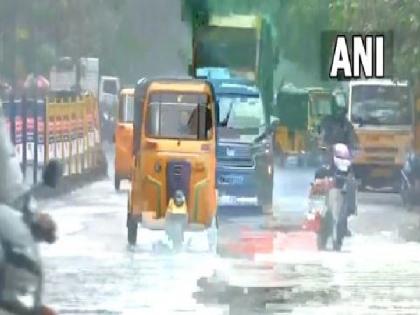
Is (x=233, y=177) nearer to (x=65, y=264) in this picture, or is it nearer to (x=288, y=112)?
(x=288, y=112)

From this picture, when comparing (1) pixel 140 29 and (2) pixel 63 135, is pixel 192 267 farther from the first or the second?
(1) pixel 140 29

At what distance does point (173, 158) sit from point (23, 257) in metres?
1.43

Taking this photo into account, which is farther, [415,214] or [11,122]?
[415,214]

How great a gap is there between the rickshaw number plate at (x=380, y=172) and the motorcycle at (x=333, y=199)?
95mm

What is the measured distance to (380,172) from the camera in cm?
647

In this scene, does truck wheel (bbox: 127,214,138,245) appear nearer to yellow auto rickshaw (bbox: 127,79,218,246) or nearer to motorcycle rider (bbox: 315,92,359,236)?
yellow auto rickshaw (bbox: 127,79,218,246)

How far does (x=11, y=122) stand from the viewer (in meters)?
5.92

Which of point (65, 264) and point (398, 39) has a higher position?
point (398, 39)

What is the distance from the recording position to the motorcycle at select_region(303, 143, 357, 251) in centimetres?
647

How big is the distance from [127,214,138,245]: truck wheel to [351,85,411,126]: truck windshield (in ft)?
3.16

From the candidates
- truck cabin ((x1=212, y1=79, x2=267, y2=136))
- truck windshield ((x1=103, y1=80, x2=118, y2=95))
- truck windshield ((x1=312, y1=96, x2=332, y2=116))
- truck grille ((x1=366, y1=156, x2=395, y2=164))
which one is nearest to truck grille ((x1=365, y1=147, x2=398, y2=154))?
truck grille ((x1=366, y1=156, x2=395, y2=164))

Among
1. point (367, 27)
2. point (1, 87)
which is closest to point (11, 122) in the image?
point (1, 87)

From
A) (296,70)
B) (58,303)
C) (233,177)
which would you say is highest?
(296,70)

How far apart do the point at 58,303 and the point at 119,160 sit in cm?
61
